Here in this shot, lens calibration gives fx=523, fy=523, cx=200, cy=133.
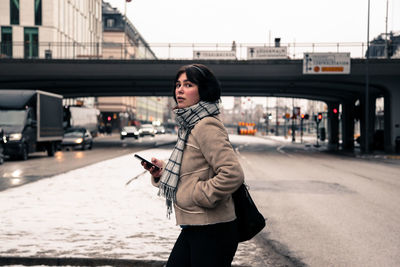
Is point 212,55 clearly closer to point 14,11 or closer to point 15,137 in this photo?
point 15,137

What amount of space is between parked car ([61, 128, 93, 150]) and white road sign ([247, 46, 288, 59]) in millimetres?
11715

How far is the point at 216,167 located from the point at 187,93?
50 cm

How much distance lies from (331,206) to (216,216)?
302 inches

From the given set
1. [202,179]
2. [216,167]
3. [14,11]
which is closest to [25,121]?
[202,179]

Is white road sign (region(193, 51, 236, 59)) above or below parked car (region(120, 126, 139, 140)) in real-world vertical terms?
above

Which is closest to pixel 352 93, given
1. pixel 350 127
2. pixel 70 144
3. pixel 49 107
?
pixel 350 127

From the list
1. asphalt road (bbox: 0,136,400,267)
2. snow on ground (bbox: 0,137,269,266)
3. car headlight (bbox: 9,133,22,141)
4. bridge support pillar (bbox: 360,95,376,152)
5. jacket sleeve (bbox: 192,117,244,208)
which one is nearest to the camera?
jacket sleeve (bbox: 192,117,244,208)

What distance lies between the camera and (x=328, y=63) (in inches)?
1233

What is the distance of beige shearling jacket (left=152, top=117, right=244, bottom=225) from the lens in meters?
2.88

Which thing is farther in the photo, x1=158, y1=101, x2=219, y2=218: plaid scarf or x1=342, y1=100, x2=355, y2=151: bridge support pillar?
x1=342, y1=100, x2=355, y2=151: bridge support pillar

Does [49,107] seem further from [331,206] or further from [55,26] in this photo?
[55,26]

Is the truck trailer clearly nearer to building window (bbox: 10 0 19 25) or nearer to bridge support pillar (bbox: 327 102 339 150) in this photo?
bridge support pillar (bbox: 327 102 339 150)

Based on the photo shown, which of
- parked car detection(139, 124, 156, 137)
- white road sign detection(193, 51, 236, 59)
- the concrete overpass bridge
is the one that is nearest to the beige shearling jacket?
the concrete overpass bridge

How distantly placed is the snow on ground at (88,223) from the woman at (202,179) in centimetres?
263
